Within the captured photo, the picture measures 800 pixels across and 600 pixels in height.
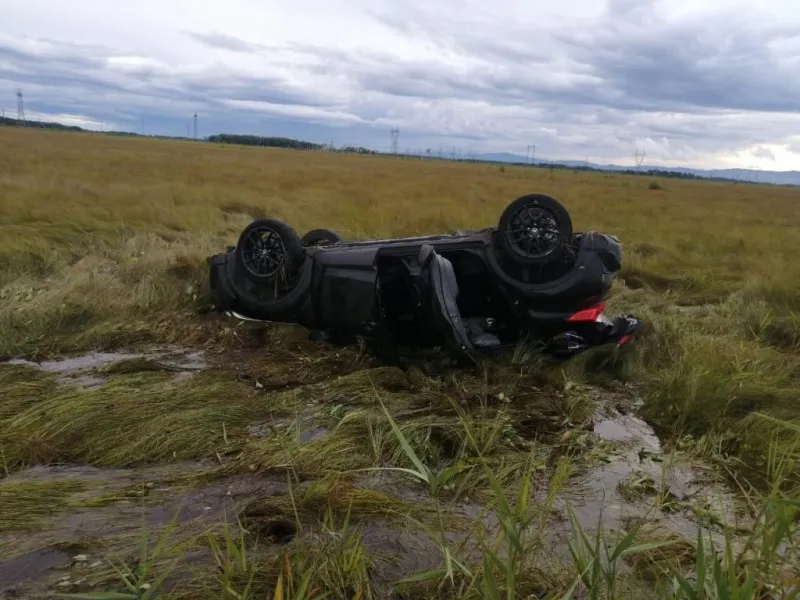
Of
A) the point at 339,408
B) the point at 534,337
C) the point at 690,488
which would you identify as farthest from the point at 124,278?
the point at 690,488

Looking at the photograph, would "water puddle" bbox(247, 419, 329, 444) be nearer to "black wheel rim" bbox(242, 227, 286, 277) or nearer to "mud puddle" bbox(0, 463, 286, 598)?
"mud puddle" bbox(0, 463, 286, 598)

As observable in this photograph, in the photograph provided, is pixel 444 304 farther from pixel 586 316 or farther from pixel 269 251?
pixel 269 251

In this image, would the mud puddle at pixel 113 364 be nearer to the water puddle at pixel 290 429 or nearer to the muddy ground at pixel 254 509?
the water puddle at pixel 290 429

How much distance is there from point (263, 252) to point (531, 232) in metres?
2.29

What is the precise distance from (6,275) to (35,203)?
426 cm

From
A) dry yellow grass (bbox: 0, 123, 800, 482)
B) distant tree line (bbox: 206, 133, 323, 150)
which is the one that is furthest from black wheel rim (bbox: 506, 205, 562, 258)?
distant tree line (bbox: 206, 133, 323, 150)

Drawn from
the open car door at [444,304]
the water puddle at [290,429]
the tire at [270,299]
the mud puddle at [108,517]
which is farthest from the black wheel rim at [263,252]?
the mud puddle at [108,517]

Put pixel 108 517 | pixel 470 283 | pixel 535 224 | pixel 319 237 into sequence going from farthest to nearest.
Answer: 1. pixel 319 237
2. pixel 470 283
3. pixel 535 224
4. pixel 108 517

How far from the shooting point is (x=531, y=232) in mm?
5277

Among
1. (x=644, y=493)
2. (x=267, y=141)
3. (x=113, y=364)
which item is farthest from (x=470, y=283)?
(x=267, y=141)

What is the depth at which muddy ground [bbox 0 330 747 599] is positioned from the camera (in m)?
2.51

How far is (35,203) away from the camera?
11.1m

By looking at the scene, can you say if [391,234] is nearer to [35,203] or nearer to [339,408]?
[35,203]

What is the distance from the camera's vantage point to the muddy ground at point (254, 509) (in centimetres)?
251
